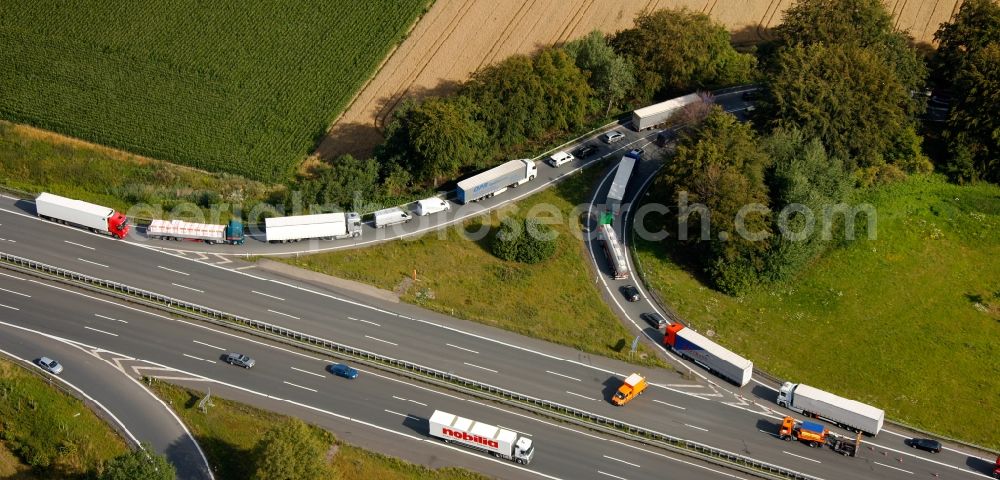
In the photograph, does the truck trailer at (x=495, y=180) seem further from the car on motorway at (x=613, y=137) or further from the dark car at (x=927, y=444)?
the dark car at (x=927, y=444)

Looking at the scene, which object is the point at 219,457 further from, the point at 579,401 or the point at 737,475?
the point at 737,475

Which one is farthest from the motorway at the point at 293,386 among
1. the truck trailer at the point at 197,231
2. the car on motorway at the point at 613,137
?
the car on motorway at the point at 613,137

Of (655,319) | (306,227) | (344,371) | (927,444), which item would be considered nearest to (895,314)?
(927,444)

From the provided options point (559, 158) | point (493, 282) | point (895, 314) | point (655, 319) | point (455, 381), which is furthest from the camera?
point (559, 158)

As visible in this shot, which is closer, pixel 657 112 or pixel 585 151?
pixel 585 151

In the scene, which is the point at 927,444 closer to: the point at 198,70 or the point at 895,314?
the point at 895,314

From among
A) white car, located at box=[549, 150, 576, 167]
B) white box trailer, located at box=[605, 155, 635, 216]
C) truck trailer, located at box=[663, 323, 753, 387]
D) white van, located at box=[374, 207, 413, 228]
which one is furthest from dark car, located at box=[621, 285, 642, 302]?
white van, located at box=[374, 207, 413, 228]

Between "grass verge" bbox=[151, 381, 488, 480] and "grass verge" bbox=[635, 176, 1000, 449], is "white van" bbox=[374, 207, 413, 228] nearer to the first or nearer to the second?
"grass verge" bbox=[635, 176, 1000, 449]
